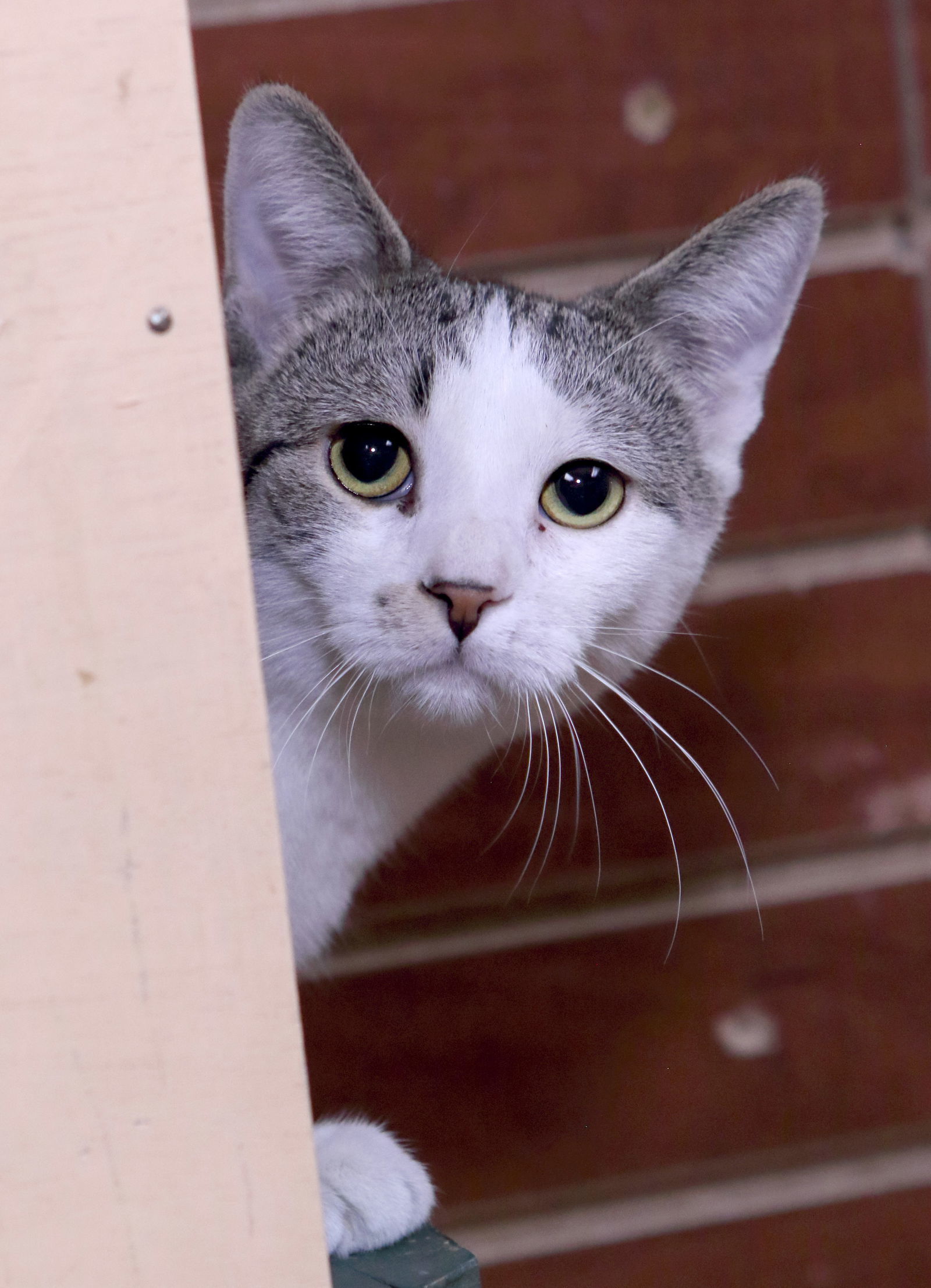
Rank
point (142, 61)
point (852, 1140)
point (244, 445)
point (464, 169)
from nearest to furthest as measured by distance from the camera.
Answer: point (142, 61) → point (244, 445) → point (464, 169) → point (852, 1140)

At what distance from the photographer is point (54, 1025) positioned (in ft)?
1.16

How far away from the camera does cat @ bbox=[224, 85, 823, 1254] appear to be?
0.59 m

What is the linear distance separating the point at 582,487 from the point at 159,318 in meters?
0.37

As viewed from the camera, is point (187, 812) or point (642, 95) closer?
point (187, 812)

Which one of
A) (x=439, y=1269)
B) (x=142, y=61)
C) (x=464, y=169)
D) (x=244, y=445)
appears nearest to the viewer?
(x=142, y=61)

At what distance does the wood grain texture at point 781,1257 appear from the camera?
977 mm

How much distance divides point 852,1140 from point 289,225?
931mm

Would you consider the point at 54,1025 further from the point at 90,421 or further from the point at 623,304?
the point at 623,304

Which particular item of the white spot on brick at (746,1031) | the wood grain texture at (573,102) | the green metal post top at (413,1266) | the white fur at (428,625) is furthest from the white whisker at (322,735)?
the white spot on brick at (746,1031)

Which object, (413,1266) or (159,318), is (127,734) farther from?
(413,1266)

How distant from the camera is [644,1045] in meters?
0.98

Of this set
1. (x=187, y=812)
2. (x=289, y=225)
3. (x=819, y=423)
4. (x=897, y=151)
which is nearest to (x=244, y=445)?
(x=289, y=225)

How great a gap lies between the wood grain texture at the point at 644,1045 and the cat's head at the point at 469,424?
1.22ft

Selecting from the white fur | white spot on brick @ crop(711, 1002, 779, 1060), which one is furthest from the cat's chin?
white spot on brick @ crop(711, 1002, 779, 1060)
